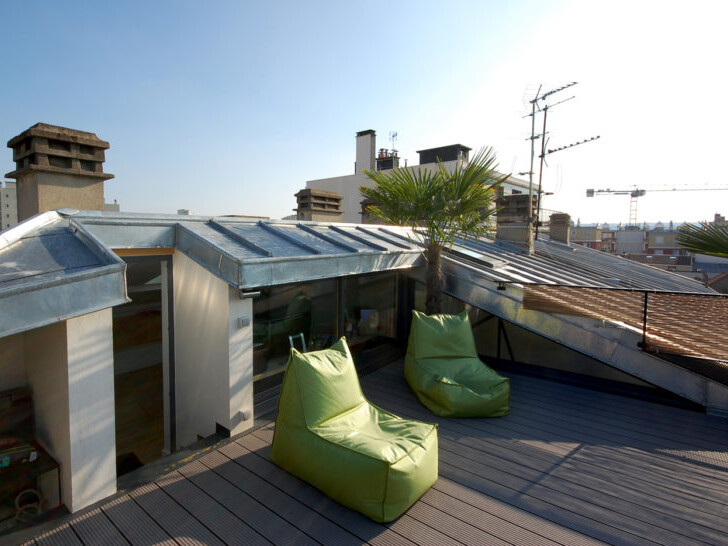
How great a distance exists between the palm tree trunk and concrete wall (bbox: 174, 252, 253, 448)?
10.1 feet

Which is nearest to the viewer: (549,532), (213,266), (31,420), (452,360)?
(549,532)

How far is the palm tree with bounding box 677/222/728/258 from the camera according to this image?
4.50 meters

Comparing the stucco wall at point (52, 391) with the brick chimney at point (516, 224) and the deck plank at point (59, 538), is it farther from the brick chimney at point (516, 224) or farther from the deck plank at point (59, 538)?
the brick chimney at point (516, 224)

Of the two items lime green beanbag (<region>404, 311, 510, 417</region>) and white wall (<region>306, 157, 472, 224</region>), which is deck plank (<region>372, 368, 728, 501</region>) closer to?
lime green beanbag (<region>404, 311, 510, 417</region>)

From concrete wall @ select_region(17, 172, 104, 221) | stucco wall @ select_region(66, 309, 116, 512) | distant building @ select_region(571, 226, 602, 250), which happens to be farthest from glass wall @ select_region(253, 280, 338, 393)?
distant building @ select_region(571, 226, 602, 250)

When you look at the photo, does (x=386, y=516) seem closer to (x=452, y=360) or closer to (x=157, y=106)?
(x=452, y=360)

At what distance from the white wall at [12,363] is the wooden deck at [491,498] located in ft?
5.20

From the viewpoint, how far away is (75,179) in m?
4.38

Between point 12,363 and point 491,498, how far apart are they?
4.54 m

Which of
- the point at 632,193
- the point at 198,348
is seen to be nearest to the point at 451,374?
the point at 198,348

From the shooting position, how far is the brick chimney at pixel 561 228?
54.9 feet

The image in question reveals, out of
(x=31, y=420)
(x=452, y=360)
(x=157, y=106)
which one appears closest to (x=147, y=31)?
(x=157, y=106)

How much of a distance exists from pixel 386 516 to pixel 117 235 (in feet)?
11.1

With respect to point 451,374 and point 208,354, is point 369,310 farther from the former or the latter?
point 208,354
